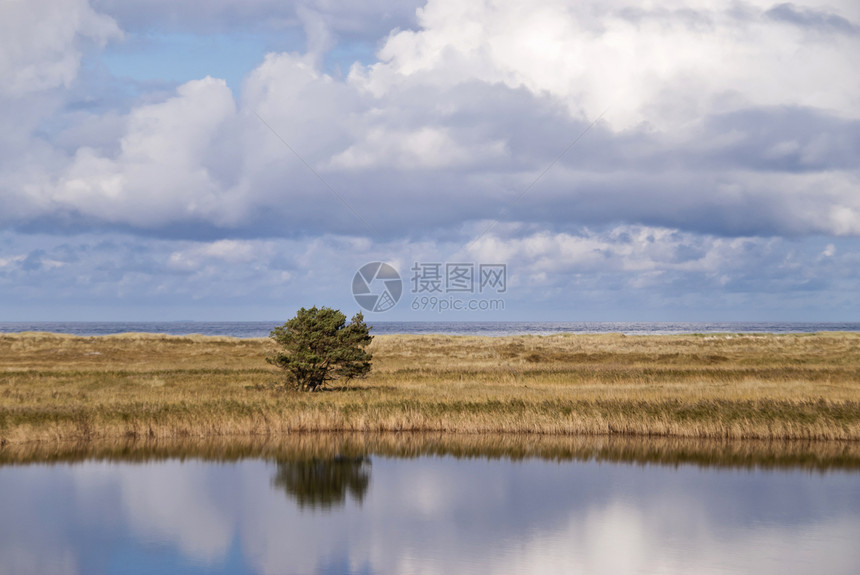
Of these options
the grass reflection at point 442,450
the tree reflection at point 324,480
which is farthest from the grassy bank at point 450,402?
the tree reflection at point 324,480

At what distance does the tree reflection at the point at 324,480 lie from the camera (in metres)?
22.2

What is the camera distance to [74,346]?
73.7 meters

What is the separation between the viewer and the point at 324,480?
78.3 feet

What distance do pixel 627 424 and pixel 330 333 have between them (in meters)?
16.2

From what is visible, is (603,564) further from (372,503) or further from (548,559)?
(372,503)

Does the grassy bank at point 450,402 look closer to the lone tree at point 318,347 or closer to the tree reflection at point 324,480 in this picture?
the lone tree at point 318,347

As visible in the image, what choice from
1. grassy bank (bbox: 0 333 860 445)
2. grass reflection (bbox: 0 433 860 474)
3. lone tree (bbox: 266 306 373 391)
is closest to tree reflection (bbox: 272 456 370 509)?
grass reflection (bbox: 0 433 860 474)

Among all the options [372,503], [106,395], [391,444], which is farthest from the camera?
[106,395]

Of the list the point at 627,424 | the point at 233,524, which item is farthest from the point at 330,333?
the point at 233,524

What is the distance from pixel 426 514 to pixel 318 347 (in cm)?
1922

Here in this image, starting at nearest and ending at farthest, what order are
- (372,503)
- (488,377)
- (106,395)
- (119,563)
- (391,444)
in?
(119,563), (372,503), (391,444), (106,395), (488,377)

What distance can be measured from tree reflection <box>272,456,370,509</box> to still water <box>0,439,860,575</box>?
7 centimetres

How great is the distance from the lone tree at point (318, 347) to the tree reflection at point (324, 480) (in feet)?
37.4

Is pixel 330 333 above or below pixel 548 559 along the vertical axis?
above
